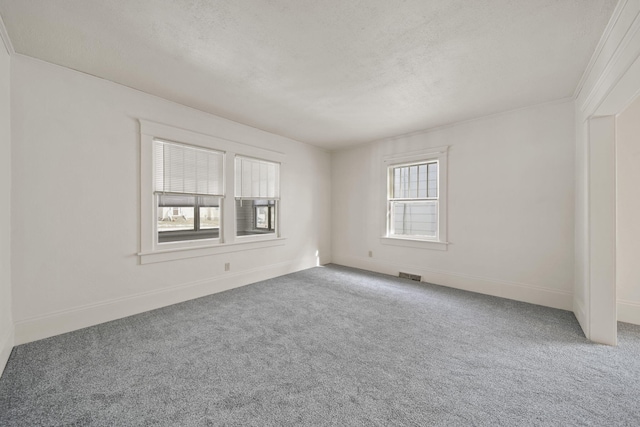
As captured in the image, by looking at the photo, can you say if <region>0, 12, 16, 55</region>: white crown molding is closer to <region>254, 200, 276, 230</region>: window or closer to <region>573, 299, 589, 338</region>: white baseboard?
<region>254, 200, 276, 230</region>: window

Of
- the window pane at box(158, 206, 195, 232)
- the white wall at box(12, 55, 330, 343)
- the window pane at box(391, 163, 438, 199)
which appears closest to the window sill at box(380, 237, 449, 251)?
the window pane at box(391, 163, 438, 199)

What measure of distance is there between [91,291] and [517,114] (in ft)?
18.4

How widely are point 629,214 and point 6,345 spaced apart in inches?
240

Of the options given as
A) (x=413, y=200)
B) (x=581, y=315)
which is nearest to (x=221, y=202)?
(x=413, y=200)

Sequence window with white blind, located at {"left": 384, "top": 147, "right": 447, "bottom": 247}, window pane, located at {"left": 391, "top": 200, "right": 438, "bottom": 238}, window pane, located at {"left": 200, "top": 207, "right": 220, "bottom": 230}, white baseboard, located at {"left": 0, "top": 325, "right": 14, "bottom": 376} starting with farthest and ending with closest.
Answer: window pane, located at {"left": 200, "top": 207, "right": 220, "bottom": 230} → window pane, located at {"left": 391, "top": 200, "right": 438, "bottom": 238} → window with white blind, located at {"left": 384, "top": 147, "right": 447, "bottom": 247} → white baseboard, located at {"left": 0, "top": 325, "right": 14, "bottom": 376}

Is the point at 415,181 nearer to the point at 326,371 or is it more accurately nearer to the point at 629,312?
the point at 629,312

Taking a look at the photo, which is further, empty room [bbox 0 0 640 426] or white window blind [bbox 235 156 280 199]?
white window blind [bbox 235 156 280 199]

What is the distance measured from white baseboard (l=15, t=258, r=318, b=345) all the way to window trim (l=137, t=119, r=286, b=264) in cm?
41

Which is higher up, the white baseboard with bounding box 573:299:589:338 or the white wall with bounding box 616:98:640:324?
the white wall with bounding box 616:98:640:324

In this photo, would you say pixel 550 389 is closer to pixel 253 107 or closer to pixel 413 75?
pixel 413 75

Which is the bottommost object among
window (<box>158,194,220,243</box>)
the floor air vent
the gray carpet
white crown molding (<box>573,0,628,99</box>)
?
the gray carpet

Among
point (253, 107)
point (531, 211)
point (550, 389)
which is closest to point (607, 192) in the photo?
point (531, 211)

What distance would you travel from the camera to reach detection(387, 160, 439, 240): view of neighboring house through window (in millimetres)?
4413

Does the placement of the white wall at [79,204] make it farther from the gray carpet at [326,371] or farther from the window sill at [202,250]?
the gray carpet at [326,371]
